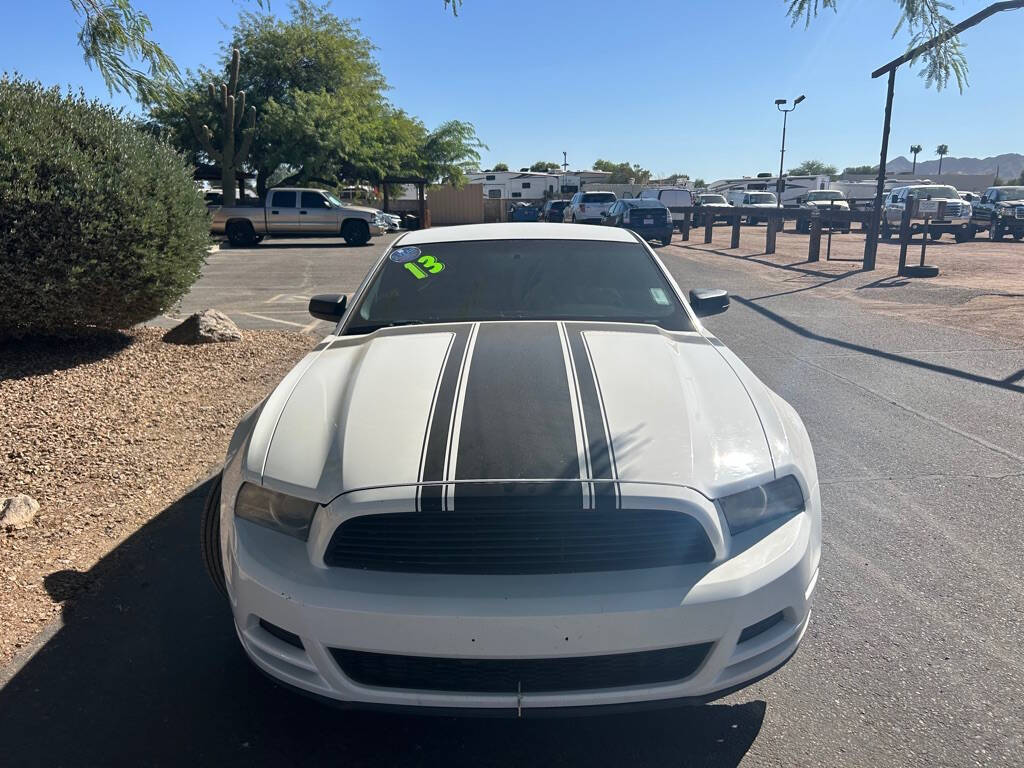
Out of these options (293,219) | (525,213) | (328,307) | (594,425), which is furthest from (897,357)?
(525,213)

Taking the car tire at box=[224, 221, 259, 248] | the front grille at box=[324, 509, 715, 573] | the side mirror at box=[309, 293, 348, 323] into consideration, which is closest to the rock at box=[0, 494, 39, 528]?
the side mirror at box=[309, 293, 348, 323]

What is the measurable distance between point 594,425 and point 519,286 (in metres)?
1.61

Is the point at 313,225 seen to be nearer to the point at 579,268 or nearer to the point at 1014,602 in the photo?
the point at 579,268

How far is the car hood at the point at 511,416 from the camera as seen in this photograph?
2354 mm

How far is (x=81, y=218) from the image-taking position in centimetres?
632

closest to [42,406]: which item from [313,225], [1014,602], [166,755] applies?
[166,755]

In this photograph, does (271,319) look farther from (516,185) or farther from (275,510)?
(516,185)

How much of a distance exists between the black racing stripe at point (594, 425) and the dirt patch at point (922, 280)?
8275 millimetres

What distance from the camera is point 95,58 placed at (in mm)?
4910

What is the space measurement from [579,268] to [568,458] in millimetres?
1977

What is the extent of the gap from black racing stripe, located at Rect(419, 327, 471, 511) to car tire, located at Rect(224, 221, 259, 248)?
75.9 feet

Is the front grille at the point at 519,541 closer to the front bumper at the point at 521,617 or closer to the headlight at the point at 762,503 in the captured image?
the front bumper at the point at 521,617

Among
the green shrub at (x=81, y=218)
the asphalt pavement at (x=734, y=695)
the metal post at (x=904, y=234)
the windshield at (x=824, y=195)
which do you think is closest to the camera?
the asphalt pavement at (x=734, y=695)

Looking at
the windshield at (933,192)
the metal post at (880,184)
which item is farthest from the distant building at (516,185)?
the metal post at (880,184)
